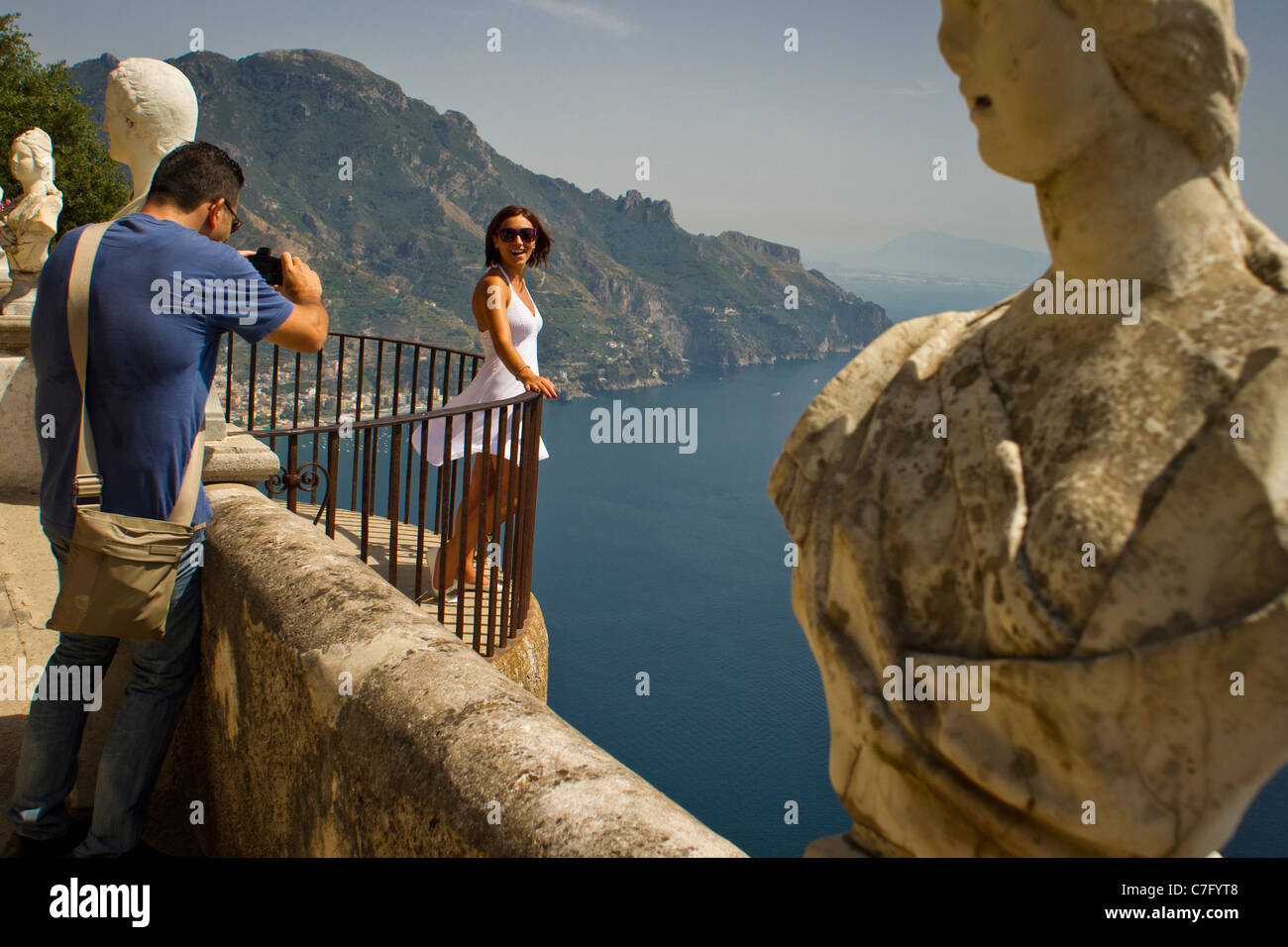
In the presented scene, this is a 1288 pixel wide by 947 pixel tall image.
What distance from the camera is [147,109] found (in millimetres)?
3580

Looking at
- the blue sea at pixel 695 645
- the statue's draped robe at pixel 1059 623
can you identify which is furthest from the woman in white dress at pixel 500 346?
the blue sea at pixel 695 645

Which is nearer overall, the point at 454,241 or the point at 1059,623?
the point at 1059,623

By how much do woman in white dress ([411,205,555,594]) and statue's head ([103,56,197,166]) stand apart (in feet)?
4.09

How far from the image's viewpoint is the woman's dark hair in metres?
4.40

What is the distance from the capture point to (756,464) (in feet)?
211

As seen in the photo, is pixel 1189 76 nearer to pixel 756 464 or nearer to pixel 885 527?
pixel 885 527

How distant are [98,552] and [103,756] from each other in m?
0.56

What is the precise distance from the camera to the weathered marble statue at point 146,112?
357 centimetres

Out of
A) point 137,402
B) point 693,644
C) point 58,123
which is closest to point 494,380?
point 137,402

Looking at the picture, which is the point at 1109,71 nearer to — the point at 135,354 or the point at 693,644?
the point at 135,354

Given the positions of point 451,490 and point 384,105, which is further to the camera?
point 384,105

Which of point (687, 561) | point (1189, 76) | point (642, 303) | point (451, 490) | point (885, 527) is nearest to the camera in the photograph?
point (1189, 76)
